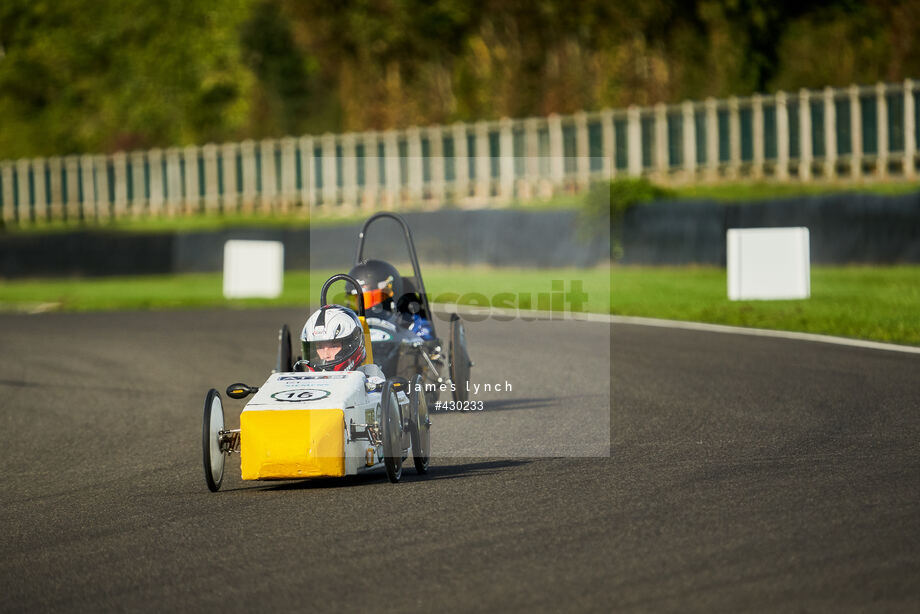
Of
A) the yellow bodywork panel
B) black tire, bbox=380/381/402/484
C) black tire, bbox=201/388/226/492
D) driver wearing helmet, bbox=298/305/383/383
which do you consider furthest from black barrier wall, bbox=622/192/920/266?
the yellow bodywork panel

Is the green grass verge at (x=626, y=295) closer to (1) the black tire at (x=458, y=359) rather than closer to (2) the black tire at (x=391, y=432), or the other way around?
(1) the black tire at (x=458, y=359)

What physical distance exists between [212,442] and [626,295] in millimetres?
15074

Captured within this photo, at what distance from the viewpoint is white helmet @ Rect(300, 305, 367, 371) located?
838 cm

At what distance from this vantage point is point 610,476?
7.68 meters

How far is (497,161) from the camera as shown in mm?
36562

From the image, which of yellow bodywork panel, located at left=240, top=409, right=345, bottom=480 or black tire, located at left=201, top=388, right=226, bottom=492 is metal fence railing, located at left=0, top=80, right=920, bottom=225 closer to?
black tire, located at left=201, top=388, right=226, bottom=492

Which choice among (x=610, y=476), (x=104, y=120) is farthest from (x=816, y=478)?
(x=104, y=120)

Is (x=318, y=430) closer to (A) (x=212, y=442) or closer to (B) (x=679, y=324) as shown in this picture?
(A) (x=212, y=442)

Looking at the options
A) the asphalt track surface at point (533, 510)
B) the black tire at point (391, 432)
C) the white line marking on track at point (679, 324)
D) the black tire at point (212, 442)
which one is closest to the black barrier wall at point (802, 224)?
the white line marking on track at point (679, 324)

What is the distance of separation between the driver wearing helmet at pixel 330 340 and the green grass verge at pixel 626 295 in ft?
25.7

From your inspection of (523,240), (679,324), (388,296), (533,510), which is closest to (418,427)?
(533,510)

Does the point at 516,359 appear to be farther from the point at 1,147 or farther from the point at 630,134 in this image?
the point at 1,147

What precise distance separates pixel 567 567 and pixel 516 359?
894cm

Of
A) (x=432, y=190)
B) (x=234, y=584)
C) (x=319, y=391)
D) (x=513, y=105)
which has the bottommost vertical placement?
(x=234, y=584)
